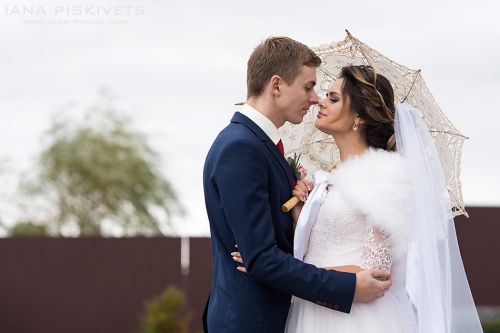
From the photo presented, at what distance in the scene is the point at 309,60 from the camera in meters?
3.59

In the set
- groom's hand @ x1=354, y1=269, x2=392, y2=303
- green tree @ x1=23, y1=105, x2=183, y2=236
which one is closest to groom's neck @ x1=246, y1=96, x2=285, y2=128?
groom's hand @ x1=354, y1=269, x2=392, y2=303

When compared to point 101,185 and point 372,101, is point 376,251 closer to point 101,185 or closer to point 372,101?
point 372,101

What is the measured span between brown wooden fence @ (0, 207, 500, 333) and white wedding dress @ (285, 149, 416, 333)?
369 inches

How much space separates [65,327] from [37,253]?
3.44ft

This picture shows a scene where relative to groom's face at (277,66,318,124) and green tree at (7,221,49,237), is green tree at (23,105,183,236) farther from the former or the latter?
groom's face at (277,66,318,124)

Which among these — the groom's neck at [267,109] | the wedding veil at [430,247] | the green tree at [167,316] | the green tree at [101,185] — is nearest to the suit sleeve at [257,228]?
the groom's neck at [267,109]

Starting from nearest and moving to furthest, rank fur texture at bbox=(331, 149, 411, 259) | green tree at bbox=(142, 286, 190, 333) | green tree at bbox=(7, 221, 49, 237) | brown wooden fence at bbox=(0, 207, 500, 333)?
fur texture at bbox=(331, 149, 411, 259), green tree at bbox=(142, 286, 190, 333), brown wooden fence at bbox=(0, 207, 500, 333), green tree at bbox=(7, 221, 49, 237)

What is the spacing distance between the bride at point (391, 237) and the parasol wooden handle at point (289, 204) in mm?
34

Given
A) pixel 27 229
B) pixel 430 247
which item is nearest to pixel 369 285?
pixel 430 247

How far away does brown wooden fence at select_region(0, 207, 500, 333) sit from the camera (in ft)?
42.7

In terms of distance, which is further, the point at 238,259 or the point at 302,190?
the point at 302,190

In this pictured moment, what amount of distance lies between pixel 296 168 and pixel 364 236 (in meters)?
0.51

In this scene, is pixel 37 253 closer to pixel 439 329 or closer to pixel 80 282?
pixel 80 282

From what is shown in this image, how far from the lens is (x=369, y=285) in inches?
136
